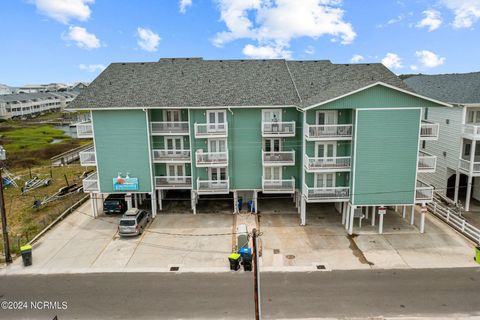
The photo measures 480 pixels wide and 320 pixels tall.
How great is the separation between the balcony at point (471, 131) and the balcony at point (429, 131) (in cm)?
524

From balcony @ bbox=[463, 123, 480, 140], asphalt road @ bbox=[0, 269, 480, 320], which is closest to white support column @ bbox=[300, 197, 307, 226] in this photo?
asphalt road @ bbox=[0, 269, 480, 320]

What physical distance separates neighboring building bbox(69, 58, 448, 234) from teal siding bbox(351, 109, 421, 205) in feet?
0.23

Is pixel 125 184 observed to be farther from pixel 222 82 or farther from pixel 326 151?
pixel 326 151

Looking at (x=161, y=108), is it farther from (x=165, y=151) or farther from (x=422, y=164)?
(x=422, y=164)

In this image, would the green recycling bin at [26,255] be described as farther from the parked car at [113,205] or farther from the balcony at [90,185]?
the parked car at [113,205]

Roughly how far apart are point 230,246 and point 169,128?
11127 millimetres

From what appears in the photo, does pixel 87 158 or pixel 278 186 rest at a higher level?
pixel 87 158

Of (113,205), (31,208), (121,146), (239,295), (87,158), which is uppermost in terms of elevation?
(121,146)

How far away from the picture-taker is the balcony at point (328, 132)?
24938 mm

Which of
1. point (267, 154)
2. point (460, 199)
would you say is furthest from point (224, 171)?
point (460, 199)

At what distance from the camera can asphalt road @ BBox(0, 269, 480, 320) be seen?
16.6m

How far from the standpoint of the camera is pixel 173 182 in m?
29.2

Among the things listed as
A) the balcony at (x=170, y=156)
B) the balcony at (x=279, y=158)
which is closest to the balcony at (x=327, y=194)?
the balcony at (x=279, y=158)

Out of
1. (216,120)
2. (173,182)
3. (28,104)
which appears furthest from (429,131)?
(28,104)
